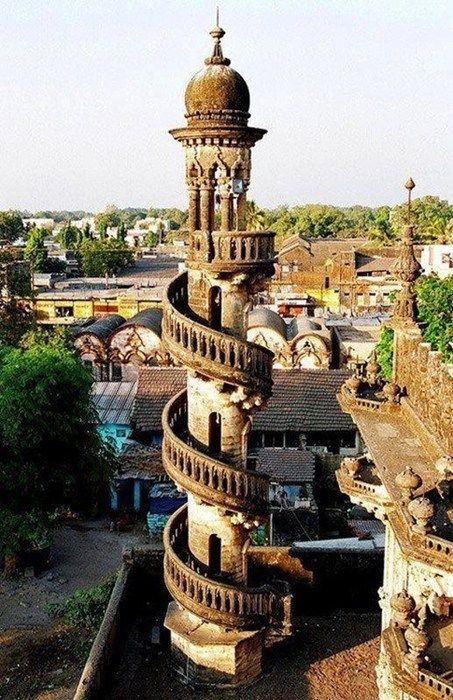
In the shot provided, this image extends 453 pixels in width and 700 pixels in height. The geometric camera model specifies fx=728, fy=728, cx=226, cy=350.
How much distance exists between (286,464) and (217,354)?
14810 mm

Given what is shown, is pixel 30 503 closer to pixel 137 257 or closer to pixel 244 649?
pixel 244 649

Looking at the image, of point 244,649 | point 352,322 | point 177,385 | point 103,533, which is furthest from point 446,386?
point 352,322

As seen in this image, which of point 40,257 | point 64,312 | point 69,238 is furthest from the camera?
point 69,238

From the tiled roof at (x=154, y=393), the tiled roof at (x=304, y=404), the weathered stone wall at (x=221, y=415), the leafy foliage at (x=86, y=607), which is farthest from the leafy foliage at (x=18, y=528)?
the tiled roof at (x=304, y=404)

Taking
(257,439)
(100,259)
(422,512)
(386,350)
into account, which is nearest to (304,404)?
(257,439)

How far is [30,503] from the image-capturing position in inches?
958

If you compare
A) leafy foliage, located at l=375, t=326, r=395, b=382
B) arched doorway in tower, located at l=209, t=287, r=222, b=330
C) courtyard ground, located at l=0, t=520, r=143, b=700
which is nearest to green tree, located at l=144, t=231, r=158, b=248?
leafy foliage, located at l=375, t=326, r=395, b=382

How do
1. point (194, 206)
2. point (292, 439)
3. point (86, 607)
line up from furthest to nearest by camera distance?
point (292, 439), point (86, 607), point (194, 206)

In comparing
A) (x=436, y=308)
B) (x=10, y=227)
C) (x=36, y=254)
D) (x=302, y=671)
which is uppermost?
(x=10, y=227)

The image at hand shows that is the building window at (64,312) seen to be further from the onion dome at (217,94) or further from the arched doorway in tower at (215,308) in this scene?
the onion dome at (217,94)

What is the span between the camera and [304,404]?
3303 centimetres

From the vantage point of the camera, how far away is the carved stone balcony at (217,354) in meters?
15.2

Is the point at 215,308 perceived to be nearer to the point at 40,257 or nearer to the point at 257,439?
the point at 257,439

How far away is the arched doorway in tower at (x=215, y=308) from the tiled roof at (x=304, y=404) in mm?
15887
